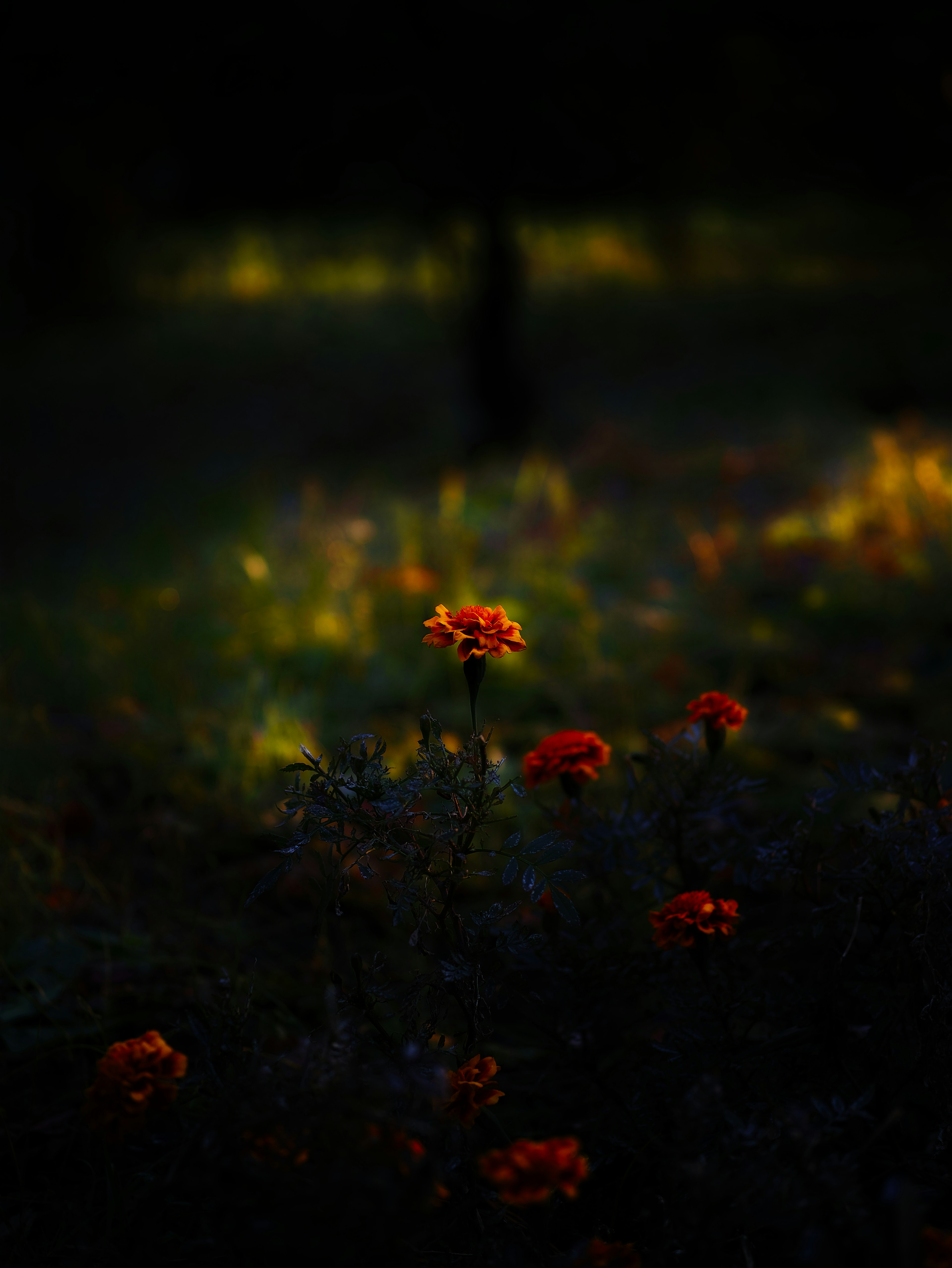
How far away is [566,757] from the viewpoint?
4.02ft

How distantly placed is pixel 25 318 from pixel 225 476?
5240mm

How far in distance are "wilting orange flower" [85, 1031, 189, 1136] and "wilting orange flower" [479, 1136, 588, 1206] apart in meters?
0.36

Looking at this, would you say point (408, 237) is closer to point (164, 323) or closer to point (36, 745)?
point (164, 323)

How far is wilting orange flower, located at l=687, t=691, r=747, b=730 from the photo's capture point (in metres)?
1.23

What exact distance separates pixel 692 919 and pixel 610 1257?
0.33 metres

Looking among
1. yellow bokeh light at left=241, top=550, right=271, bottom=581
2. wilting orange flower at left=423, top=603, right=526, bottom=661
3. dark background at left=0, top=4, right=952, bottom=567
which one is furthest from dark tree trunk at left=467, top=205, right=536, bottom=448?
wilting orange flower at left=423, top=603, right=526, bottom=661

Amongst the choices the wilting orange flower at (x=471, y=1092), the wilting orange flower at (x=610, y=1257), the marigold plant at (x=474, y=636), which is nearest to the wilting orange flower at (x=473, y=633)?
the marigold plant at (x=474, y=636)

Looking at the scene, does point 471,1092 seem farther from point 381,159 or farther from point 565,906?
point 381,159

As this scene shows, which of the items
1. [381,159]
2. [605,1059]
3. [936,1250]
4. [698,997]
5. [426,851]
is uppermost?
[381,159]

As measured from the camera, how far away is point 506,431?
6.00 meters

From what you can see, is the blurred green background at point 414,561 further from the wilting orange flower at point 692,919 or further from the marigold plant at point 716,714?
the marigold plant at point 716,714

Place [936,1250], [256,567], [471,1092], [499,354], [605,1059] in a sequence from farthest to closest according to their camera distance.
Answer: [499,354] → [256,567] → [605,1059] → [471,1092] → [936,1250]

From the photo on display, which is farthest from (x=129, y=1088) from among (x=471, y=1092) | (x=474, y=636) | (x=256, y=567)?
(x=256, y=567)

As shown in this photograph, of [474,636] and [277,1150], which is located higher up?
[474,636]
